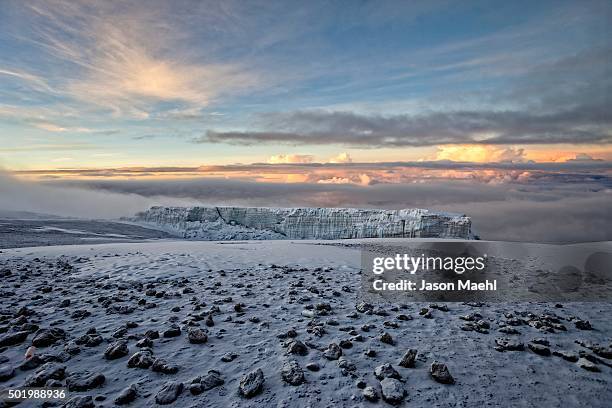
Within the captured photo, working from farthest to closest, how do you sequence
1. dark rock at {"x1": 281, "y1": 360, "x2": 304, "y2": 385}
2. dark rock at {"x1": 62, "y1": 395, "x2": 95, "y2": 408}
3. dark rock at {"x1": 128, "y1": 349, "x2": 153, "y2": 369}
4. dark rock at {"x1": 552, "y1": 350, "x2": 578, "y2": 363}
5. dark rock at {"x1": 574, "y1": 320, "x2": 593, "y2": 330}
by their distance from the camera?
dark rock at {"x1": 574, "y1": 320, "x2": 593, "y2": 330} → dark rock at {"x1": 552, "y1": 350, "x2": 578, "y2": 363} → dark rock at {"x1": 128, "y1": 349, "x2": 153, "y2": 369} → dark rock at {"x1": 281, "y1": 360, "x2": 304, "y2": 385} → dark rock at {"x1": 62, "y1": 395, "x2": 95, "y2": 408}

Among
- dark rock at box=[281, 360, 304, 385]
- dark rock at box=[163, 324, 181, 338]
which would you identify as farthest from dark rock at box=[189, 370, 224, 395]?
dark rock at box=[163, 324, 181, 338]

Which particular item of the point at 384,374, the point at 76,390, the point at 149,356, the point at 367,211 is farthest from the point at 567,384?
the point at 367,211

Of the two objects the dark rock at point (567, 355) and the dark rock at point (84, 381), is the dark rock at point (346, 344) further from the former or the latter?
the dark rock at point (84, 381)

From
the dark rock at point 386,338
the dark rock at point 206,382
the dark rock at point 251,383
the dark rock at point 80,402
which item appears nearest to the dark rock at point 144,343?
the dark rock at point 80,402

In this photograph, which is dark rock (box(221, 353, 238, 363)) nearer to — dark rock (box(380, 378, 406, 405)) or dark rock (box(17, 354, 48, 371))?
dark rock (box(380, 378, 406, 405))

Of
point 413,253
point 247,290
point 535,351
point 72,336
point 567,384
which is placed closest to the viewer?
point 567,384

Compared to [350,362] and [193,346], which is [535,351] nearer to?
[350,362]
